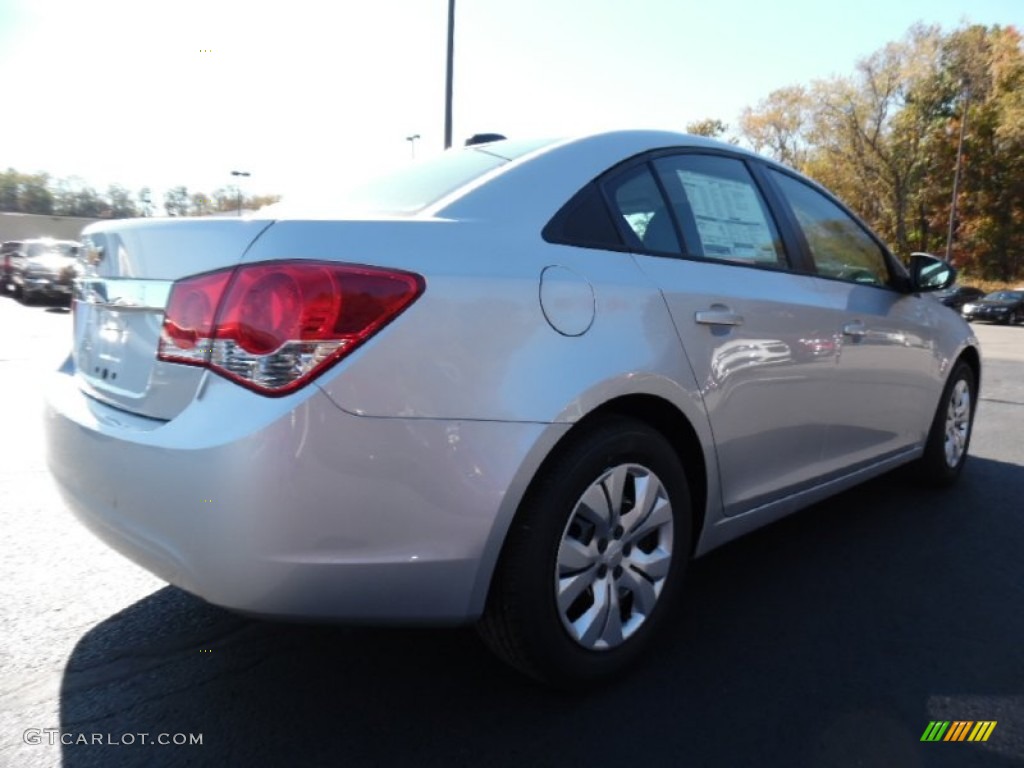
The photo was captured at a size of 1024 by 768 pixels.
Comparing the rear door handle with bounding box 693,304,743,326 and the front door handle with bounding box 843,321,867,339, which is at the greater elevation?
the rear door handle with bounding box 693,304,743,326

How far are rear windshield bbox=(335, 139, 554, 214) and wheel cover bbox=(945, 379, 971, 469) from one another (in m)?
3.11

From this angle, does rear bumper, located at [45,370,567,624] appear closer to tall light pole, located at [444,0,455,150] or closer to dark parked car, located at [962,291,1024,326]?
tall light pole, located at [444,0,455,150]

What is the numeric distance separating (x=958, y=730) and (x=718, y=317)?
4.43 feet

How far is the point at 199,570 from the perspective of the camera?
1782mm

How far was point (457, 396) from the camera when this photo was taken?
6.11 feet

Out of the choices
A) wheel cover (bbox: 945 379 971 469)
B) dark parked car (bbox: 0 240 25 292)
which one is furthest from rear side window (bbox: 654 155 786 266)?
dark parked car (bbox: 0 240 25 292)

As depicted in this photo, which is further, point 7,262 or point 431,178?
point 7,262

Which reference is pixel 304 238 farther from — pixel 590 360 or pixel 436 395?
pixel 590 360

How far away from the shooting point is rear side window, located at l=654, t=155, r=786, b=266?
2.68 meters

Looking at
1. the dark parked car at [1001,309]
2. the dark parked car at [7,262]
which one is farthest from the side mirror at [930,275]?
the dark parked car at [1001,309]

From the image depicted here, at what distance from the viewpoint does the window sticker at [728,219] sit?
2736 mm

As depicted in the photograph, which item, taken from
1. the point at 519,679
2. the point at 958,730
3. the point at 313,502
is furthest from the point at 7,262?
the point at 958,730

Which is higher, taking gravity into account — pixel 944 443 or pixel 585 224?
pixel 585 224

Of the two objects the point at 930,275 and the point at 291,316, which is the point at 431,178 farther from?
the point at 930,275
